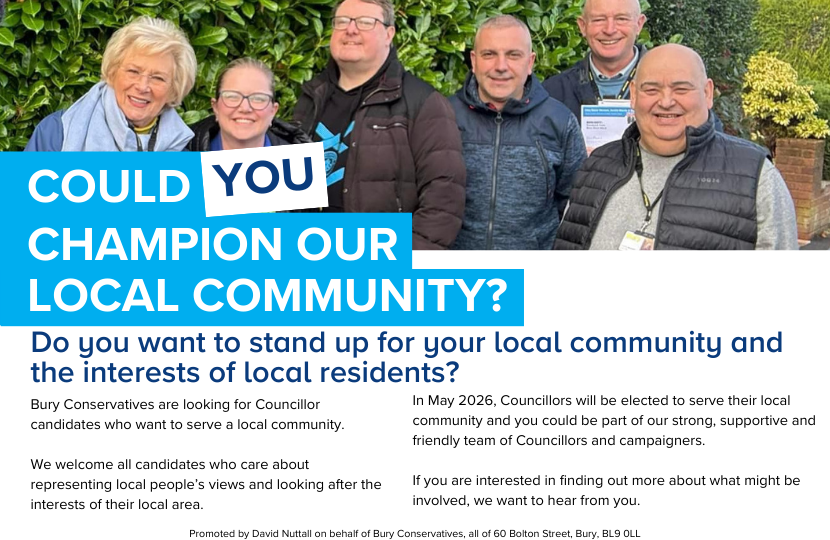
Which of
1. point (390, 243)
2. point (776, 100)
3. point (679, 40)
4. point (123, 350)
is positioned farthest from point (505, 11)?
point (776, 100)

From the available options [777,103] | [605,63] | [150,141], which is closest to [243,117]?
[150,141]

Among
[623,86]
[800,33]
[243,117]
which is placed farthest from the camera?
[800,33]

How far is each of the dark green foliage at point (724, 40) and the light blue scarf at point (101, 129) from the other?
14.5 feet

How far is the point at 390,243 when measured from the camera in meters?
3.90

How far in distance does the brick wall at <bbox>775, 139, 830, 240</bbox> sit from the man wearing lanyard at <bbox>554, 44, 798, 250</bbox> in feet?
14.8

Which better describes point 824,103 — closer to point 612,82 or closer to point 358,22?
point 612,82

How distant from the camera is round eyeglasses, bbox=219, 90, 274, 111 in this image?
13.2ft

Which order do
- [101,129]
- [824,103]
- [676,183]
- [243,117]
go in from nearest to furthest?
1. [676,183]
2. [101,129]
3. [243,117]
4. [824,103]

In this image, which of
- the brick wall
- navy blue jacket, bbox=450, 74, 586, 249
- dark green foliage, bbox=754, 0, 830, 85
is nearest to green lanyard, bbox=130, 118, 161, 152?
navy blue jacket, bbox=450, 74, 586, 249

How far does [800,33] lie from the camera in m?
9.16

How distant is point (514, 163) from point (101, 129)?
148 centimetres

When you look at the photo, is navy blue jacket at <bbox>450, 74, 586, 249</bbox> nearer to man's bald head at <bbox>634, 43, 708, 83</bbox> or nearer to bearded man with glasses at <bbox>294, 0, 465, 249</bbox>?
bearded man with glasses at <bbox>294, 0, 465, 249</bbox>

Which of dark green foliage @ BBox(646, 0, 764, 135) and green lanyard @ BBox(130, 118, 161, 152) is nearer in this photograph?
green lanyard @ BBox(130, 118, 161, 152)

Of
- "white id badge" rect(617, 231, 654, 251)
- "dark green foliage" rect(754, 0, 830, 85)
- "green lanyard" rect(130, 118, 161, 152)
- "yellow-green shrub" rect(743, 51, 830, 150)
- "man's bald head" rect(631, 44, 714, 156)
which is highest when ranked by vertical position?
"dark green foliage" rect(754, 0, 830, 85)
